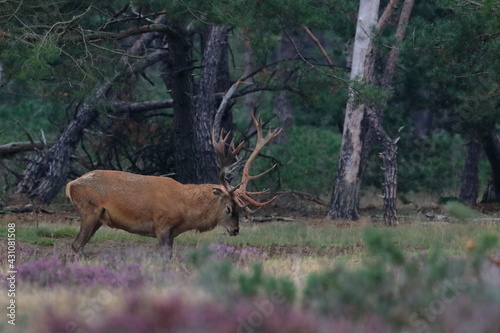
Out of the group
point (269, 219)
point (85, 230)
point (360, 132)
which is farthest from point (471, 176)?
point (85, 230)

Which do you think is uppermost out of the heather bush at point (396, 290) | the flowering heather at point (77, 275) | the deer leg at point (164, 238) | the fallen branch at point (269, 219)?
the heather bush at point (396, 290)

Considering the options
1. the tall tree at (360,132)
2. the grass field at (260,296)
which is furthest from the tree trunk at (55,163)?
the grass field at (260,296)

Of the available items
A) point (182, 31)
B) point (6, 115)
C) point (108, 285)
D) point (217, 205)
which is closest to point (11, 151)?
point (182, 31)

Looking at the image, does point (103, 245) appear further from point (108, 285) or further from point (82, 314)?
point (82, 314)

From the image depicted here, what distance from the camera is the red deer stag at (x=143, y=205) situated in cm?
1315

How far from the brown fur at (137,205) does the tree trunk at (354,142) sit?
775 centimetres

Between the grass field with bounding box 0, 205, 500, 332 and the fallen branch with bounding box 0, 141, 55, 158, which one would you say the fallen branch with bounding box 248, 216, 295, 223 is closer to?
the fallen branch with bounding box 0, 141, 55, 158

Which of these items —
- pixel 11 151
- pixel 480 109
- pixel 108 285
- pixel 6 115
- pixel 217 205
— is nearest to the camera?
pixel 108 285

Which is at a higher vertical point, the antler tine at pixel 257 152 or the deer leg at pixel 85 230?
the antler tine at pixel 257 152

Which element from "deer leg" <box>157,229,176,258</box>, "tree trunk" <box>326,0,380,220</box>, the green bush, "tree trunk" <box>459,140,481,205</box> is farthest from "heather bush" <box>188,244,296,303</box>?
"tree trunk" <box>459,140,481,205</box>

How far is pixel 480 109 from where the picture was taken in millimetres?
20016

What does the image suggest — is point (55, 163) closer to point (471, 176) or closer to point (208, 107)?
point (208, 107)

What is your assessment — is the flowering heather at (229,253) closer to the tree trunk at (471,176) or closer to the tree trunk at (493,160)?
the tree trunk at (493,160)

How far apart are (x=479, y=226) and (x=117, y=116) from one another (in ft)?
30.9
